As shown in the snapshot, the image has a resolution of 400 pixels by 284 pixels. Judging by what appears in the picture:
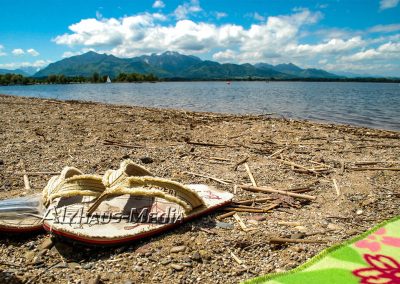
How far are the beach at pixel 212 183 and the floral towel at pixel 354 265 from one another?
0.21 metres

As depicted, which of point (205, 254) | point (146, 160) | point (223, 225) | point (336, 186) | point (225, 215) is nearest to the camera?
point (205, 254)

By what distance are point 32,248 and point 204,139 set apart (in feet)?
25.5

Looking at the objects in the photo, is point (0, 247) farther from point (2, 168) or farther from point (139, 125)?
point (139, 125)

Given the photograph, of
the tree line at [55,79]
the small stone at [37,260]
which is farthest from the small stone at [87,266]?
the tree line at [55,79]

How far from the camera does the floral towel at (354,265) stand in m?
3.38

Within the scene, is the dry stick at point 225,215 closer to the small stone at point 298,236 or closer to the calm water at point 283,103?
the small stone at point 298,236

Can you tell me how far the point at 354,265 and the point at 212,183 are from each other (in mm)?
3564

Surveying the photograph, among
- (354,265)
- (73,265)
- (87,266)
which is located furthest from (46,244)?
(354,265)

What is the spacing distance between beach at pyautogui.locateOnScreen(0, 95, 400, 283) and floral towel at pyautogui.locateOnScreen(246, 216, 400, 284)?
0.21m

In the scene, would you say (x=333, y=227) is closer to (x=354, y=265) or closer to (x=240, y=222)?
(x=354, y=265)

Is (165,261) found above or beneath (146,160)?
beneath

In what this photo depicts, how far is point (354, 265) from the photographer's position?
3623 mm

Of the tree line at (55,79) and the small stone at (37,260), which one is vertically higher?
the tree line at (55,79)

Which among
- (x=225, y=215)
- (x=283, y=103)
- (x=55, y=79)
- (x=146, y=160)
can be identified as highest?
(x=55, y=79)
